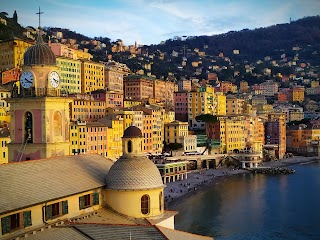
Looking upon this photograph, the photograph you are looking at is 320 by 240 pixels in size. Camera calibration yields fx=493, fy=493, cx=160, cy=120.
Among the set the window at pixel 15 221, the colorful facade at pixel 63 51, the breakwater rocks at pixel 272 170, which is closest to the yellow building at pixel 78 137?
the colorful facade at pixel 63 51

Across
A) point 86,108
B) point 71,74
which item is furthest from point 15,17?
point 86,108

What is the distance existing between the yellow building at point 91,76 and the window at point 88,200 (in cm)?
9139

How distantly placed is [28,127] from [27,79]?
2379 mm

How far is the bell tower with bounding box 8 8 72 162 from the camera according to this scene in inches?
944

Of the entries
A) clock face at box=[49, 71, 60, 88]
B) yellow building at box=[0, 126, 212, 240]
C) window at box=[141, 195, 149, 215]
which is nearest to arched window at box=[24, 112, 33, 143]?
clock face at box=[49, 71, 60, 88]

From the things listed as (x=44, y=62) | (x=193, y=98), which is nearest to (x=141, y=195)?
(x=44, y=62)

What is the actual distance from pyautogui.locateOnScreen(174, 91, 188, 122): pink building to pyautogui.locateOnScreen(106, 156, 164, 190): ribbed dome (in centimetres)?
10901

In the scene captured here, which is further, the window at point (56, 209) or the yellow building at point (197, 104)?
the yellow building at point (197, 104)

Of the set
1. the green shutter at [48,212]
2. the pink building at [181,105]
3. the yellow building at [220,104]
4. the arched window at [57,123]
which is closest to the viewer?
the green shutter at [48,212]

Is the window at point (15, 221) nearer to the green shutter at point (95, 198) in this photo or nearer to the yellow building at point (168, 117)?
the green shutter at point (95, 198)

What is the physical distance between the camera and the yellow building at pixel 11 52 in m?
101

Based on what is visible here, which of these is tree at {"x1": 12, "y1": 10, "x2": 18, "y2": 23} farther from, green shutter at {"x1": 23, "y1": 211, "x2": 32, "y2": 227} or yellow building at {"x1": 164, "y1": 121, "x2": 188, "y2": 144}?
green shutter at {"x1": 23, "y1": 211, "x2": 32, "y2": 227}

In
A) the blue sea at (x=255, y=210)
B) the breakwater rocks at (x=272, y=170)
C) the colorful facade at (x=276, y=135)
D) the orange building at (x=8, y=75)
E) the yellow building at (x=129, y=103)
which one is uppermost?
the orange building at (x=8, y=75)

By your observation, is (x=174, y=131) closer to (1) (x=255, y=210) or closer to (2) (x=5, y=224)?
(1) (x=255, y=210)
